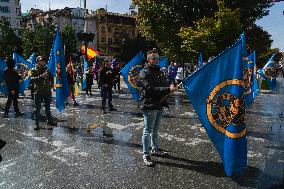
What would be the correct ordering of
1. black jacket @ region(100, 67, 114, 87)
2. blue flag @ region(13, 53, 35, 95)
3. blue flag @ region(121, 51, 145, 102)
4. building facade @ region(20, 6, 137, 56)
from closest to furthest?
black jacket @ region(100, 67, 114, 87) → blue flag @ region(121, 51, 145, 102) → blue flag @ region(13, 53, 35, 95) → building facade @ region(20, 6, 137, 56)

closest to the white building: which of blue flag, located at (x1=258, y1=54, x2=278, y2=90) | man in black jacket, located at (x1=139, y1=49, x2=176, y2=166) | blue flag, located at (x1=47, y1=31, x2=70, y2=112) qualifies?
blue flag, located at (x1=258, y1=54, x2=278, y2=90)

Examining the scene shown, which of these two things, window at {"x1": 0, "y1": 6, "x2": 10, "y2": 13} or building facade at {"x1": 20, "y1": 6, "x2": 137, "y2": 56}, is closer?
window at {"x1": 0, "y1": 6, "x2": 10, "y2": 13}

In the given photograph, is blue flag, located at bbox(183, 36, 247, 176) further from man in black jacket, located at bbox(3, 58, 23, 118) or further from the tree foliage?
the tree foliage

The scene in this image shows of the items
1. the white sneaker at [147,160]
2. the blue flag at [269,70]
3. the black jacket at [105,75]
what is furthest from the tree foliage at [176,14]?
the white sneaker at [147,160]

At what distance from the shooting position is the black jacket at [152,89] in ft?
20.9

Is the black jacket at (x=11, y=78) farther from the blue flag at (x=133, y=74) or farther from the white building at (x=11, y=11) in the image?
the white building at (x=11, y=11)

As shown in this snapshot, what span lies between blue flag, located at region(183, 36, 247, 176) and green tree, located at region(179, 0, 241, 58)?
1762cm

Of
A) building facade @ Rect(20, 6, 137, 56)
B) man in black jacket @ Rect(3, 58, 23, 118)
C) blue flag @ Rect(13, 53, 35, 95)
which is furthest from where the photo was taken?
building facade @ Rect(20, 6, 137, 56)

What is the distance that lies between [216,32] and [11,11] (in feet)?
247

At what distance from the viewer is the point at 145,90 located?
645 cm

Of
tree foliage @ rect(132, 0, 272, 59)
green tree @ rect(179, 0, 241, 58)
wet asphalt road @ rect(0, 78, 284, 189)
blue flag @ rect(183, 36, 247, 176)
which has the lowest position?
wet asphalt road @ rect(0, 78, 284, 189)

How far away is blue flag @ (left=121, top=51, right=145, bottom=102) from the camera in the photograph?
13.5 meters

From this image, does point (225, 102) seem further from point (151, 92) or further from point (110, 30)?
point (110, 30)

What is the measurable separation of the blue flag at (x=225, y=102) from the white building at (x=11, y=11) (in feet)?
285
